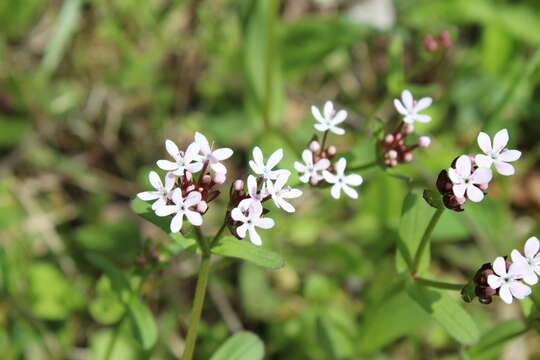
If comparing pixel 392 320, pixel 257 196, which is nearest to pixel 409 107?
pixel 257 196

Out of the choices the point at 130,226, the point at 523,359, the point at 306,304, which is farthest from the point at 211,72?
the point at 523,359

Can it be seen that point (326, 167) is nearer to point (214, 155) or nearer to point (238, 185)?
point (238, 185)

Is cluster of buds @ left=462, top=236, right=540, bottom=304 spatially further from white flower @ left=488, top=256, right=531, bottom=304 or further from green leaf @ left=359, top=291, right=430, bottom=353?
green leaf @ left=359, top=291, right=430, bottom=353

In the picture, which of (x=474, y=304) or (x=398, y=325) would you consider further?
(x=474, y=304)

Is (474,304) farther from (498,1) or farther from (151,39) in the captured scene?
(151,39)

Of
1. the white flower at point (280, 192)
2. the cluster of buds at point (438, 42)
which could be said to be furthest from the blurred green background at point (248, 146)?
the white flower at point (280, 192)

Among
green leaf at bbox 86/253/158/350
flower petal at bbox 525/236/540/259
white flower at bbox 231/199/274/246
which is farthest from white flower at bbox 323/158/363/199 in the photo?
green leaf at bbox 86/253/158/350

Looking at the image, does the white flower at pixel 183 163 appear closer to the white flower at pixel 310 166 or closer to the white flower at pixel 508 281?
the white flower at pixel 310 166
